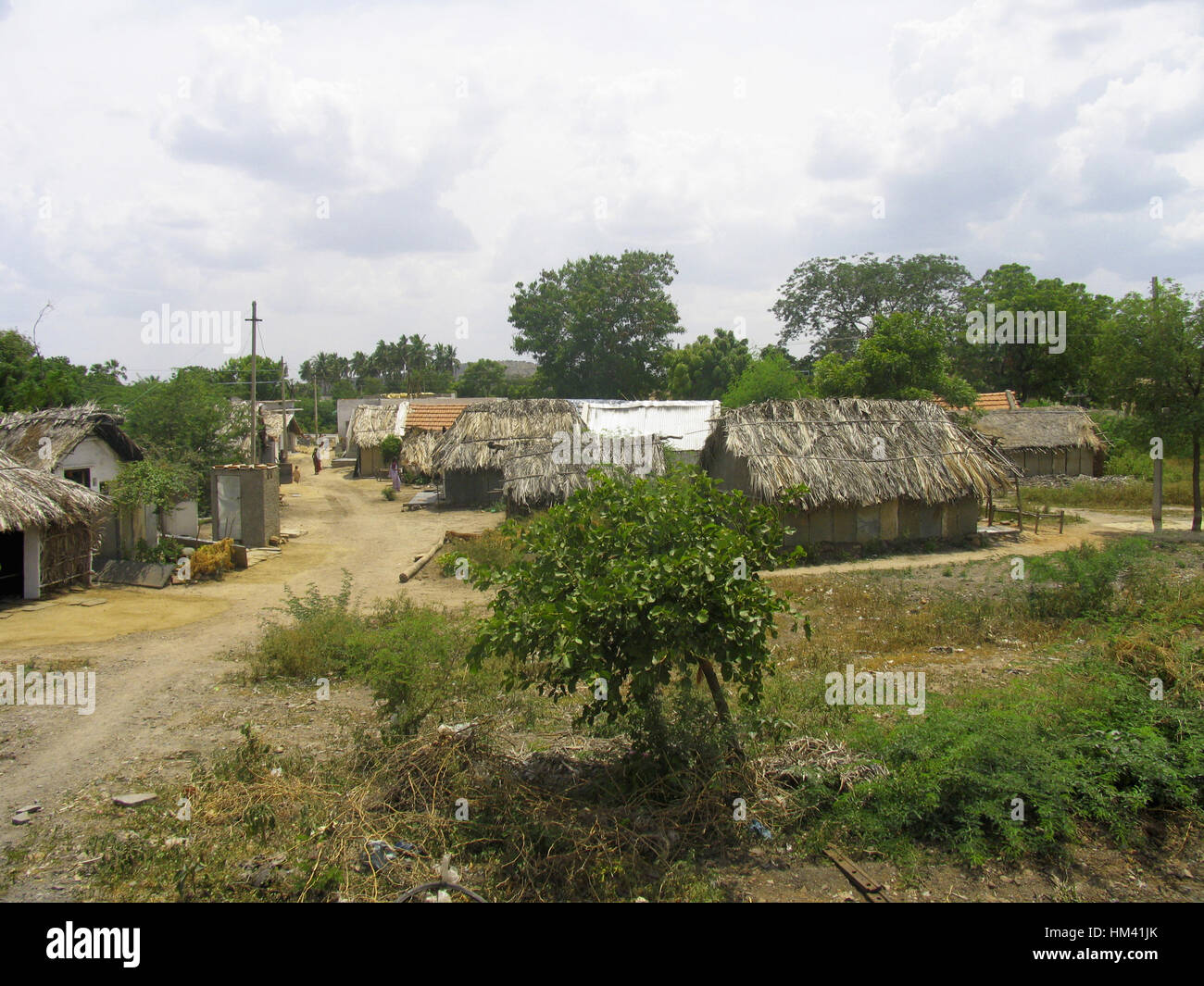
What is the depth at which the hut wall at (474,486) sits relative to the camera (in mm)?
25188

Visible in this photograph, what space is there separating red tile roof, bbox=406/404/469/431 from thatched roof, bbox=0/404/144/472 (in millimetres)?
19086

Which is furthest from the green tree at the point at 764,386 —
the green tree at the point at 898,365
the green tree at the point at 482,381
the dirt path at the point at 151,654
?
the green tree at the point at 482,381

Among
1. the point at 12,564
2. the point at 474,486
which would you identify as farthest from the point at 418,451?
the point at 12,564

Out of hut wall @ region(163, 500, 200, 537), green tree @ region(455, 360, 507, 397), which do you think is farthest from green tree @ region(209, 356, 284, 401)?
hut wall @ region(163, 500, 200, 537)

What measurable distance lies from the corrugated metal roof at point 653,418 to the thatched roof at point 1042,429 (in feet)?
30.5

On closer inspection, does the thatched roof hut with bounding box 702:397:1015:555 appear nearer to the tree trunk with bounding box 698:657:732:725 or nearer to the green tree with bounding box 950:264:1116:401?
the tree trunk with bounding box 698:657:732:725

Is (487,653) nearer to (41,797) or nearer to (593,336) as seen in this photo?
(41,797)

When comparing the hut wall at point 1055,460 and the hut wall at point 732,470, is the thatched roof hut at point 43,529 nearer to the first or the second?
the hut wall at point 732,470

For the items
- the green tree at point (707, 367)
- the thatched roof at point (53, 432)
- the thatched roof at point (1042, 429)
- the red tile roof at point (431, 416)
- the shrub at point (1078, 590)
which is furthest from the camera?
the green tree at point (707, 367)

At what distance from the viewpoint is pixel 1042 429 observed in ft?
91.9
